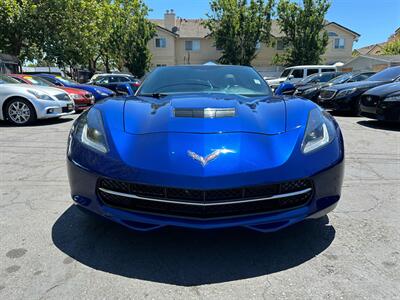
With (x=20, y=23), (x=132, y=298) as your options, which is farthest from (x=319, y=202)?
(x=20, y=23)

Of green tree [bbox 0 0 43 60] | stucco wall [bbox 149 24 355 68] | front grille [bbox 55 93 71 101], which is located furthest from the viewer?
stucco wall [bbox 149 24 355 68]

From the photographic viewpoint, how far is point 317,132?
7.67ft

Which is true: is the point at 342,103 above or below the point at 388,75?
below

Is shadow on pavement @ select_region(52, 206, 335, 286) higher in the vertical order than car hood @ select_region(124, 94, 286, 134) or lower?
lower

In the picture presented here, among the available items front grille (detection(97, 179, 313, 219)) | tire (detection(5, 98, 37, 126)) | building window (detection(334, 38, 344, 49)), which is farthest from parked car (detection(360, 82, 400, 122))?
building window (detection(334, 38, 344, 49))

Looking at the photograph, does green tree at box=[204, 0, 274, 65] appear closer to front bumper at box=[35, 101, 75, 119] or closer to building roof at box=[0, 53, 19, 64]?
building roof at box=[0, 53, 19, 64]

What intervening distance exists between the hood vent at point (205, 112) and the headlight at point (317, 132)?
53cm

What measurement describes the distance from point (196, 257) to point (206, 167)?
684mm

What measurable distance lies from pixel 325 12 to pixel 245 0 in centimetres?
794

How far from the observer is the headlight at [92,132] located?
225cm

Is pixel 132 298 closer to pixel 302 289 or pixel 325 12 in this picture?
pixel 302 289

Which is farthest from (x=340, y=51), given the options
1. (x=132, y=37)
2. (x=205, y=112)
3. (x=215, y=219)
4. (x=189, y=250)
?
(x=215, y=219)

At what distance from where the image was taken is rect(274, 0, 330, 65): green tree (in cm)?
3306

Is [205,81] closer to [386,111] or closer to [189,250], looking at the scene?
[189,250]
